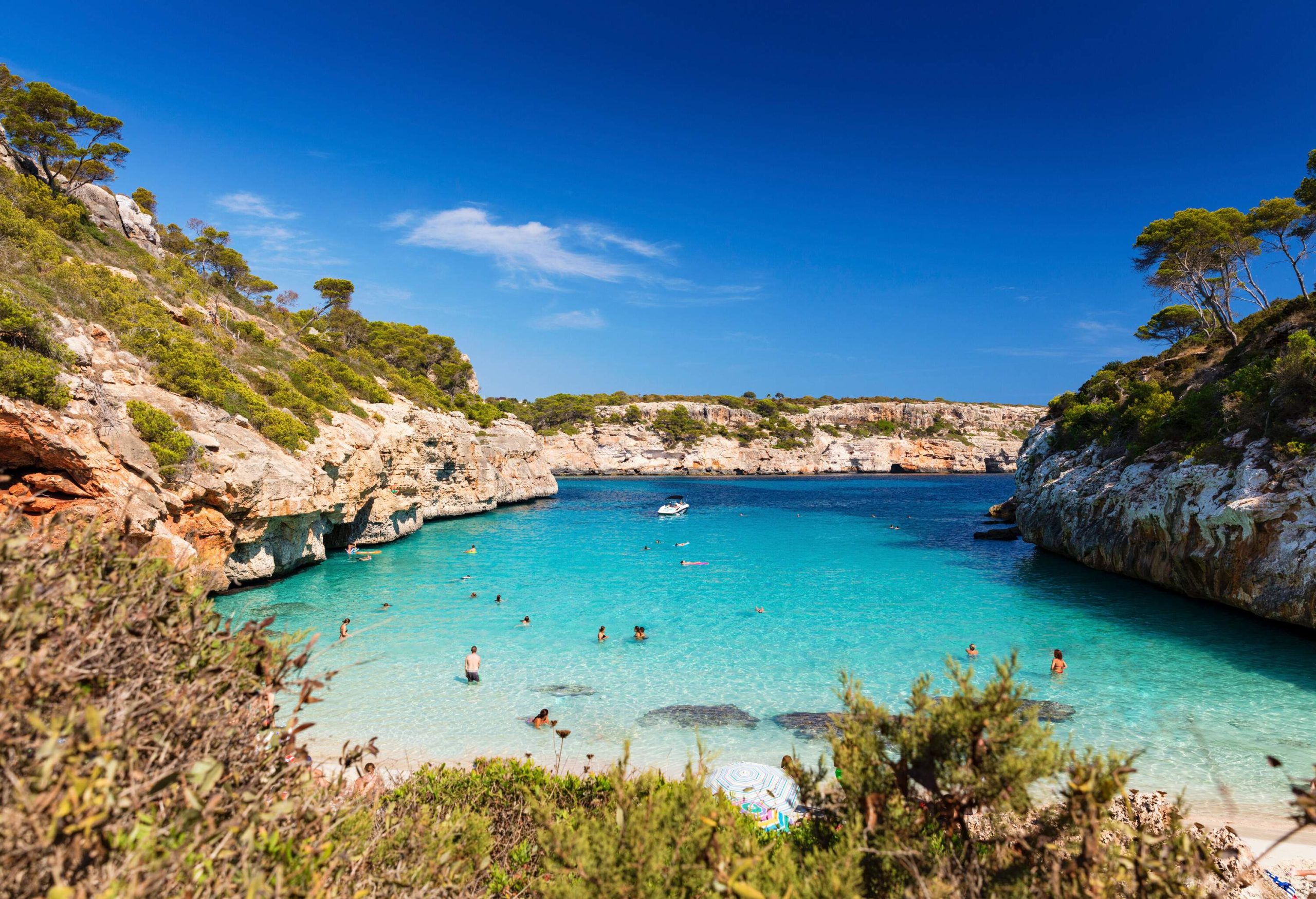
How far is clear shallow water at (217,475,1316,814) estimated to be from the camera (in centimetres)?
1044

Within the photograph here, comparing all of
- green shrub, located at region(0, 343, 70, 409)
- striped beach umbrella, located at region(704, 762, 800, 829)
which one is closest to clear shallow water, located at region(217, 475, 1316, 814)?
striped beach umbrella, located at region(704, 762, 800, 829)

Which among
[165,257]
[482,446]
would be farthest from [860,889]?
[482,446]

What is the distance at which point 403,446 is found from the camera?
2936 cm

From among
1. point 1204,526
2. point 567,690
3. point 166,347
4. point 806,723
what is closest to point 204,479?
point 166,347

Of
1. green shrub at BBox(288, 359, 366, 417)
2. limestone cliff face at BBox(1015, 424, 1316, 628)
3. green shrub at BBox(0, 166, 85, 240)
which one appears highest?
green shrub at BBox(0, 166, 85, 240)

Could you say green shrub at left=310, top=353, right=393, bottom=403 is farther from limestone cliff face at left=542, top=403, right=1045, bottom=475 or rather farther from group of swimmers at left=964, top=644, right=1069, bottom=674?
limestone cliff face at left=542, top=403, right=1045, bottom=475

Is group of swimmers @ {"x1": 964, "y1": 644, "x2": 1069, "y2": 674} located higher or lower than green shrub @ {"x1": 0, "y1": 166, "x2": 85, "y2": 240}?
lower

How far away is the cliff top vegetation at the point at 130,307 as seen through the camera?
1408 cm

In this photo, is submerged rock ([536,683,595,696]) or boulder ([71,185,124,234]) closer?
submerged rock ([536,683,595,696])

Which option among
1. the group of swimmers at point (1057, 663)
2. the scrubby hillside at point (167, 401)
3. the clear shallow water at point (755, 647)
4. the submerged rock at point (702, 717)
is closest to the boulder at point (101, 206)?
the scrubby hillside at point (167, 401)

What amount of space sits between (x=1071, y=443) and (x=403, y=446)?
34518 mm

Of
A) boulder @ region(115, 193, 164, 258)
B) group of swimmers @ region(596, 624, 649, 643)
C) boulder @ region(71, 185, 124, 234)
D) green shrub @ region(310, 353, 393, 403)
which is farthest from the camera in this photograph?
green shrub @ region(310, 353, 393, 403)

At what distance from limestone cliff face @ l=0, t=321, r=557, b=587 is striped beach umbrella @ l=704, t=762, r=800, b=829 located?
21.8ft

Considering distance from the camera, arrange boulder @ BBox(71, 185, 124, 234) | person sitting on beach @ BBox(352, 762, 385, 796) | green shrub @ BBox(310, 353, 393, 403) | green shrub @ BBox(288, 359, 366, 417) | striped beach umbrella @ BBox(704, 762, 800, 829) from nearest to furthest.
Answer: person sitting on beach @ BBox(352, 762, 385, 796), striped beach umbrella @ BBox(704, 762, 800, 829), green shrub @ BBox(288, 359, 366, 417), boulder @ BBox(71, 185, 124, 234), green shrub @ BBox(310, 353, 393, 403)
